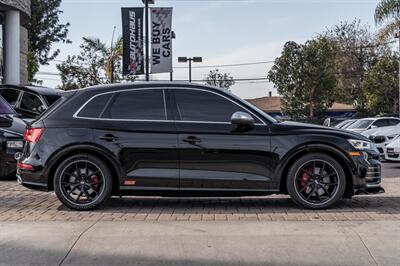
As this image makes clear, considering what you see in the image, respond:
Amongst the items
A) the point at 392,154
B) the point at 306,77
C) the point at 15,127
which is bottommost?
the point at 392,154

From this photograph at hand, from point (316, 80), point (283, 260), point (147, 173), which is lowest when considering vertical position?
point (283, 260)

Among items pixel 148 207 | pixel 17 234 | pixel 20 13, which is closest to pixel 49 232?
pixel 17 234

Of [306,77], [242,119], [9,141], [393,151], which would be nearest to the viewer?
[242,119]

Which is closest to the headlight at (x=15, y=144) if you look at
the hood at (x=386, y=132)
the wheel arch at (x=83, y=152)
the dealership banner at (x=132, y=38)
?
the wheel arch at (x=83, y=152)

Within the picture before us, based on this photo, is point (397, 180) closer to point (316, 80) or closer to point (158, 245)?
point (158, 245)

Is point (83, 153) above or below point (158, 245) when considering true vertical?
above

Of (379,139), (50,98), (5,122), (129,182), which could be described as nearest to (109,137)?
(129,182)

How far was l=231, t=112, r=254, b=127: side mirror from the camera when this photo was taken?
6.66 meters

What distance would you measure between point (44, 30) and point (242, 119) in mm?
43144

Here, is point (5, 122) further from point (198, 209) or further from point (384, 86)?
point (384, 86)

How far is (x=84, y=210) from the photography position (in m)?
6.93

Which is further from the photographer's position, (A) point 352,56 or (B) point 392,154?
(A) point 352,56

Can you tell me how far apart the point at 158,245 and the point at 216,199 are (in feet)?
9.02

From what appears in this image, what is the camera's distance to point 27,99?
36.0 feet
